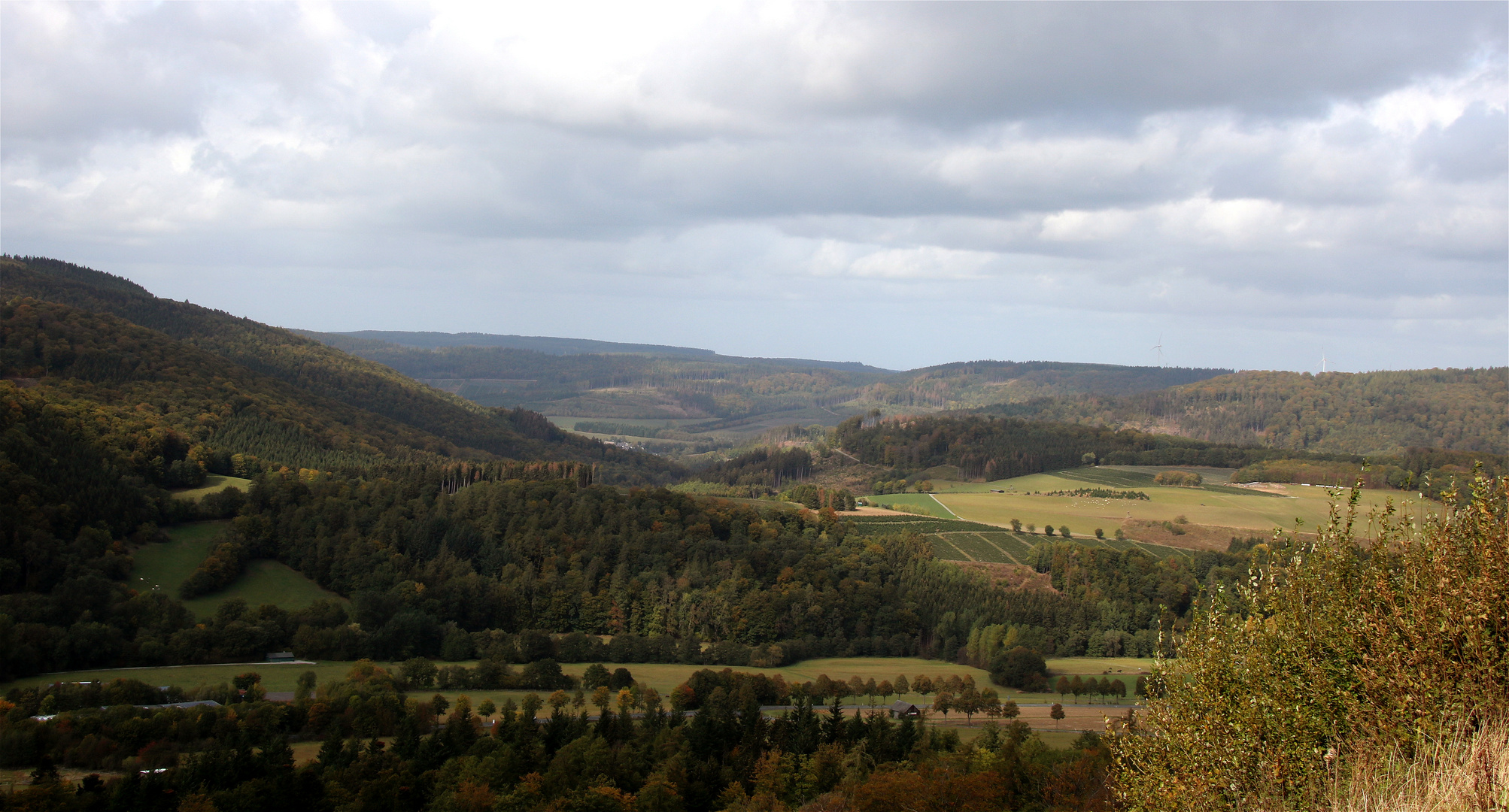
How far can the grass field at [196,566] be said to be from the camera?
84.0m

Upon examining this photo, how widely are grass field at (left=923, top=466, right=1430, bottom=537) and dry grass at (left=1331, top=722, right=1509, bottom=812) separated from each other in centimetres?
11001

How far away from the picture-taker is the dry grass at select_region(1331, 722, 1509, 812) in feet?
55.9

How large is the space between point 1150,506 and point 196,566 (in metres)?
125

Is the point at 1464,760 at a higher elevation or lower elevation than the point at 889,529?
higher

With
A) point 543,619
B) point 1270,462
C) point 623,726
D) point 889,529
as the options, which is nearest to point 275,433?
point 543,619

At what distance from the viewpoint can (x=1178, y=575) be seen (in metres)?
111

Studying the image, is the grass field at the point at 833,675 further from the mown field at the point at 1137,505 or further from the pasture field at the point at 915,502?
the pasture field at the point at 915,502

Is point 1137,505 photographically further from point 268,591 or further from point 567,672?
point 268,591

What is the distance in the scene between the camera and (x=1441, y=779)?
17.7 metres

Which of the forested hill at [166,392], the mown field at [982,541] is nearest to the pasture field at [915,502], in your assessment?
the mown field at [982,541]

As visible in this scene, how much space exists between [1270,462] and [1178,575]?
9092 cm

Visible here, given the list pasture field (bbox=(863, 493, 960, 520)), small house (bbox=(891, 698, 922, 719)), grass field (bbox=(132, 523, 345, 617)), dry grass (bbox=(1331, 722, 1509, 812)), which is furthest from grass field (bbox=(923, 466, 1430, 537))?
dry grass (bbox=(1331, 722, 1509, 812))

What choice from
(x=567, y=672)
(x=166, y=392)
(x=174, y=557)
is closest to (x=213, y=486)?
(x=174, y=557)

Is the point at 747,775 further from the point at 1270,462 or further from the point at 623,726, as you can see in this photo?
the point at 1270,462
